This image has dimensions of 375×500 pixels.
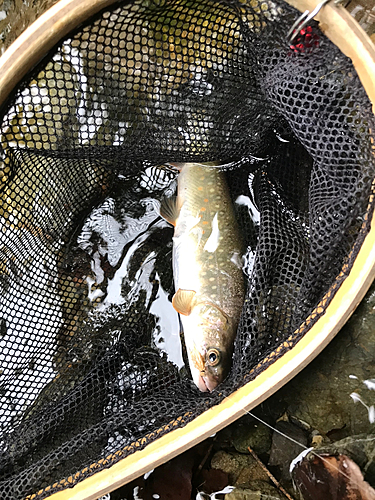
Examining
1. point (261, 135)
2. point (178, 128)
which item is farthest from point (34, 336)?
point (261, 135)

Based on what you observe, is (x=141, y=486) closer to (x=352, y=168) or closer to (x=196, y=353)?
(x=196, y=353)

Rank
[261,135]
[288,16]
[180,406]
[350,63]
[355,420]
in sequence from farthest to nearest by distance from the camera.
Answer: [261,135]
[355,420]
[180,406]
[288,16]
[350,63]

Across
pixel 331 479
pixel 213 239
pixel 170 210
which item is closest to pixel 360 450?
pixel 331 479

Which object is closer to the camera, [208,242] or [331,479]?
[331,479]

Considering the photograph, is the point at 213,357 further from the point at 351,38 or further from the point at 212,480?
the point at 351,38

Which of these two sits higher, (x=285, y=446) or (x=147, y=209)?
(x=147, y=209)
